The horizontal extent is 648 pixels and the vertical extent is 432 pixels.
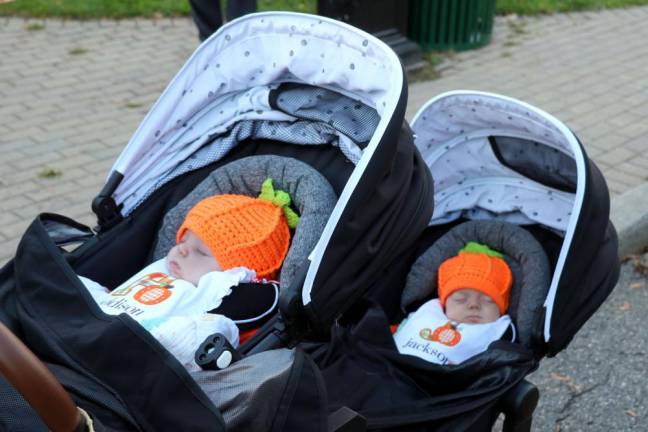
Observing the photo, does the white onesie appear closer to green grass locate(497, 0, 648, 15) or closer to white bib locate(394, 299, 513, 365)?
white bib locate(394, 299, 513, 365)

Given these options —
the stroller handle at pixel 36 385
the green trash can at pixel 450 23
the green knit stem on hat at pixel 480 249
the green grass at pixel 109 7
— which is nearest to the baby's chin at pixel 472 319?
the green knit stem on hat at pixel 480 249

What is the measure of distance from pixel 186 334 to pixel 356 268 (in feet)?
1.57

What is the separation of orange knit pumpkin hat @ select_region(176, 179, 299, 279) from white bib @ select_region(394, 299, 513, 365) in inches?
21.3

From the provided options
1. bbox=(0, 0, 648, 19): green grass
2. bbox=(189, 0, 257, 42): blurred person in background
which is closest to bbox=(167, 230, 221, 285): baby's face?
bbox=(189, 0, 257, 42): blurred person in background

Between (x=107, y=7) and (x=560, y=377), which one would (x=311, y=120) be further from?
(x=107, y=7)

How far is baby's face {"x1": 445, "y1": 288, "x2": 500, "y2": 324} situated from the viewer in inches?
111

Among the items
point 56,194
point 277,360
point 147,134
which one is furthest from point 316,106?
point 56,194

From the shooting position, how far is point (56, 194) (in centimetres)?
461

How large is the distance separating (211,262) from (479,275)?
0.92m

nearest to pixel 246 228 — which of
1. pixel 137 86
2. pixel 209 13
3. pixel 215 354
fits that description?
pixel 215 354

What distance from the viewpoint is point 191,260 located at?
8.54 ft

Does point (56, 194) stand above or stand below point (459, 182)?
below

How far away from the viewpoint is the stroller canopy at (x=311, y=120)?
2.13 metres

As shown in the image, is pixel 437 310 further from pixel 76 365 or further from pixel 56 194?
pixel 56 194
